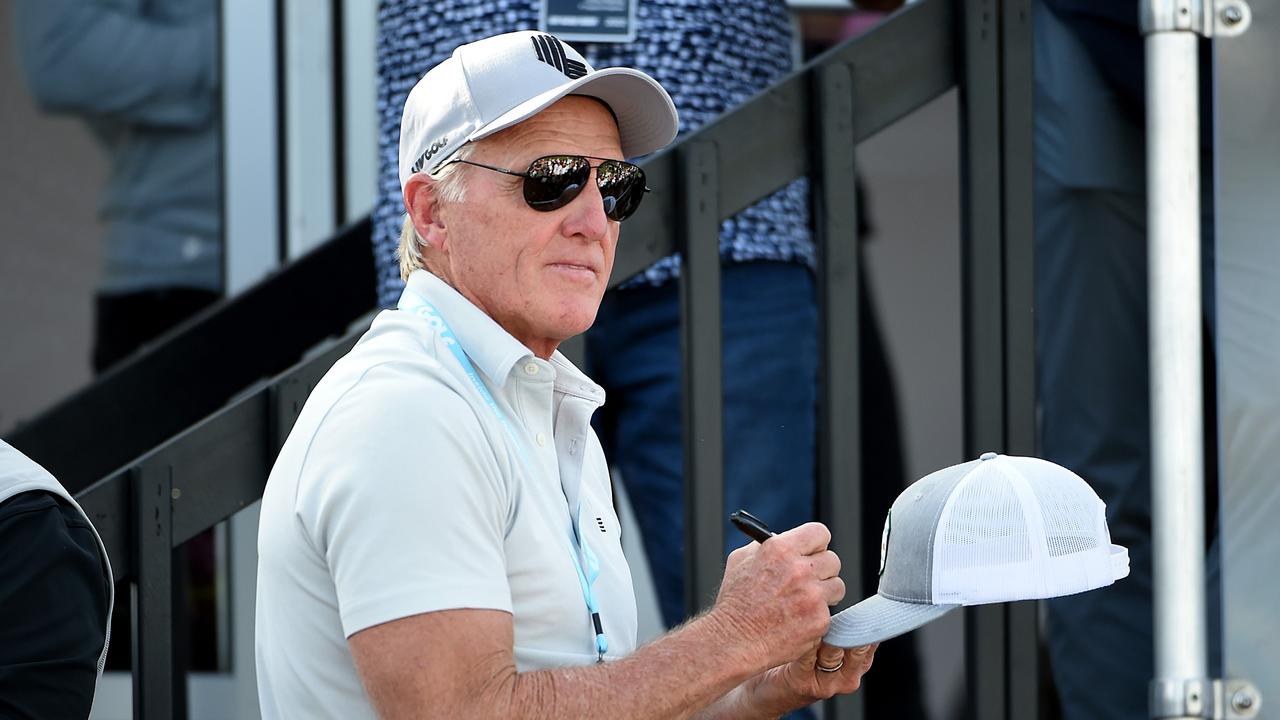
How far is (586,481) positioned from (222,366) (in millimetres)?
1972

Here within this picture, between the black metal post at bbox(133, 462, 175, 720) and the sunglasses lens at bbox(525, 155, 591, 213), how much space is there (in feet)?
2.84

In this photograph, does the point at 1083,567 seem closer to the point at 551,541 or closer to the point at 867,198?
the point at 551,541

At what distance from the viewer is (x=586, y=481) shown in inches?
78.1

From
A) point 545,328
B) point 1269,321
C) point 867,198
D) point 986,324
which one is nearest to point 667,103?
point 545,328

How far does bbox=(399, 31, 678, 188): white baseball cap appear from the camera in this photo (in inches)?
72.2

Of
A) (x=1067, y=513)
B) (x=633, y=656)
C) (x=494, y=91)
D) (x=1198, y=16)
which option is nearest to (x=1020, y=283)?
(x=1198, y=16)

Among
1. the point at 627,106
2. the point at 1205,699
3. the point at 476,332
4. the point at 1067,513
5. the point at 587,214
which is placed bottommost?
the point at 1205,699

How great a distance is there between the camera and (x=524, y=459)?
69.5 inches

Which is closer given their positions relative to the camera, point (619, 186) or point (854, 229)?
point (619, 186)

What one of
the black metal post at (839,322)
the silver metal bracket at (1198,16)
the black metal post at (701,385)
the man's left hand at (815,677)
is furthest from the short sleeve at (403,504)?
the silver metal bracket at (1198,16)

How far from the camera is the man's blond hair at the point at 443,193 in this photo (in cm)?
187

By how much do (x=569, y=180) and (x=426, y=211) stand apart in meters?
0.18

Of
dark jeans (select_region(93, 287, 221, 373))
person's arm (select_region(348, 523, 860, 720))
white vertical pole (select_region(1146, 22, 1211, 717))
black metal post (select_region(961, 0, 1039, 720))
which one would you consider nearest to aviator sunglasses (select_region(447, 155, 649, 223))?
person's arm (select_region(348, 523, 860, 720))

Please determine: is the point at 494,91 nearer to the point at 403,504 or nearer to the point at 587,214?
the point at 587,214
